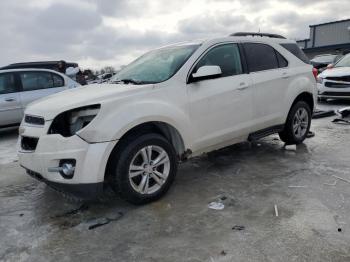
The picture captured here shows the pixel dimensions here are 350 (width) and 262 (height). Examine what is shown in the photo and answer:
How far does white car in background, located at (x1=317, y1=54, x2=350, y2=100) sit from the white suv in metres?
4.90

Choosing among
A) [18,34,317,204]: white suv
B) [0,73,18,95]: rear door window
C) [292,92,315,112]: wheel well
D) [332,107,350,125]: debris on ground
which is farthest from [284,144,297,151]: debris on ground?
A: [0,73,18,95]: rear door window

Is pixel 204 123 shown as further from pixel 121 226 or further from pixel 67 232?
pixel 67 232

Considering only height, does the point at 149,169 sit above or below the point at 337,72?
below

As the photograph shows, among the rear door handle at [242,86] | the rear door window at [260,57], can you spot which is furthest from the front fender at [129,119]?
the rear door window at [260,57]

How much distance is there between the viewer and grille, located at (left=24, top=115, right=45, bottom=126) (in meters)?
3.62

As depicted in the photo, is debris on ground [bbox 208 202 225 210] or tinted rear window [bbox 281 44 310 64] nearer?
debris on ground [bbox 208 202 225 210]

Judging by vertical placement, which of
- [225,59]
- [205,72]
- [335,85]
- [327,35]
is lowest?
[335,85]

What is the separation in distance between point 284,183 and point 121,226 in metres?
2.05

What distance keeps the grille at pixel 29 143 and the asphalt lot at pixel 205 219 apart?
0.69m

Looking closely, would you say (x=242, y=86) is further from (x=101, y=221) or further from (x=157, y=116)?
(x=101, y=221)

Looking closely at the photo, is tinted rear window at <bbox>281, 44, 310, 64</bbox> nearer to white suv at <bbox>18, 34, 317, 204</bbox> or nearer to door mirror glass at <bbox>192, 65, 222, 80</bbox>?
white suv at <bbox>18, 34, 317, 204</bbox>

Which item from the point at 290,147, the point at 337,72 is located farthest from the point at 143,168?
the point at 337,72

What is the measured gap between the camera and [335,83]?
9.91 metres

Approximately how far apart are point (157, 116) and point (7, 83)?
563 cm
